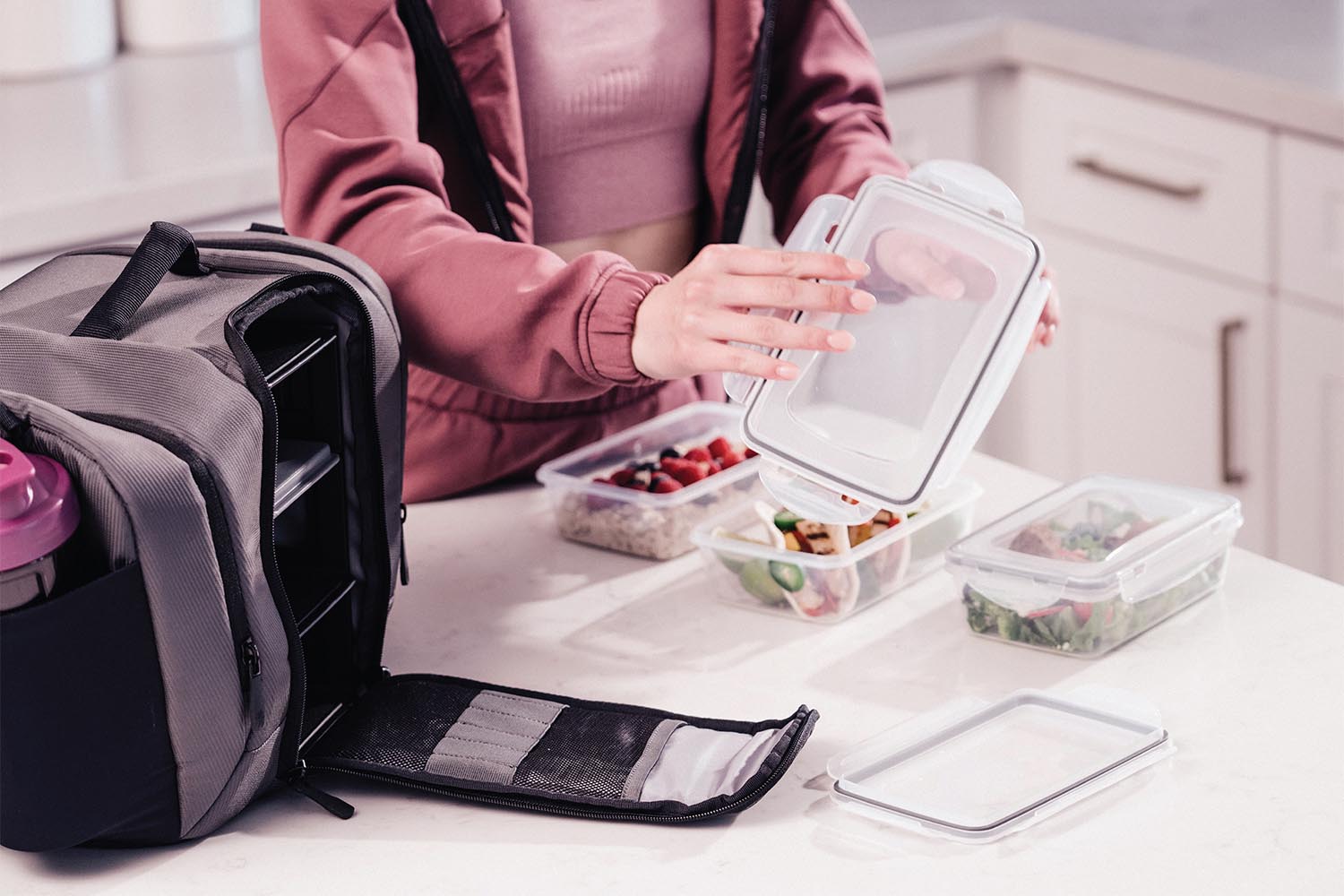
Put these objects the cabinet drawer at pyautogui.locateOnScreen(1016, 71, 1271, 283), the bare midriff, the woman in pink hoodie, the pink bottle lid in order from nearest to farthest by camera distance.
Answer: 1. the pink bottle lid
2. the woman in pink hoodie
3. the bare midriff
4. the cabinet drawer at pyautogui.locateOnScreen(1016, 71, 1271, 283)

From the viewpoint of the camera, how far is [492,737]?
0.89 metres

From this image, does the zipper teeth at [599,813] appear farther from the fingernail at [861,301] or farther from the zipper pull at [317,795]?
the fingernail at [861,301]

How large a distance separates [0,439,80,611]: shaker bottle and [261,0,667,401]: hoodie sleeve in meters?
0.32

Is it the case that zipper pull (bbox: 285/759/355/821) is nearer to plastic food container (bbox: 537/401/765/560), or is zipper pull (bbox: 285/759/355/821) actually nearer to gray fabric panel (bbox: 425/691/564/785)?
gray fabric panel (bbox: 425/691/564/785)

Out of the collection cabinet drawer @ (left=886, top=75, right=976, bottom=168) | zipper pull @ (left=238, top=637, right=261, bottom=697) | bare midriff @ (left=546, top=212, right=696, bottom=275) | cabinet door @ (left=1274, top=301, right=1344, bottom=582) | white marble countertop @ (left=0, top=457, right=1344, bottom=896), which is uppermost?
bare midriff @ (left=546, top=212, right=696, bottom=275)

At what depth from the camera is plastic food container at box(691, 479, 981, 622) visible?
3.34 ft

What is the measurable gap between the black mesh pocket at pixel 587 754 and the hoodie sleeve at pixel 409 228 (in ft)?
0.64

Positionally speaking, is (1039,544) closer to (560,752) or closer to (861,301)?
(861,301)

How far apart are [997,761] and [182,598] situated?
407 millimetres

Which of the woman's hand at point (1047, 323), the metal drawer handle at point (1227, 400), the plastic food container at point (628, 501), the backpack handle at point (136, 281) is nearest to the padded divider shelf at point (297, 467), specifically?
the backpack handle at point (136, 281)

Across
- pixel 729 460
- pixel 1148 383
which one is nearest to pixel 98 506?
pixel 729 460

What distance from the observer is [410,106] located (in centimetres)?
109

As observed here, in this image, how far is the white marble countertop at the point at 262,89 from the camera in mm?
1599

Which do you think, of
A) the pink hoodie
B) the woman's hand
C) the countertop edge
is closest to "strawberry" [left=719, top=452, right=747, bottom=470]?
the pink hoodie
